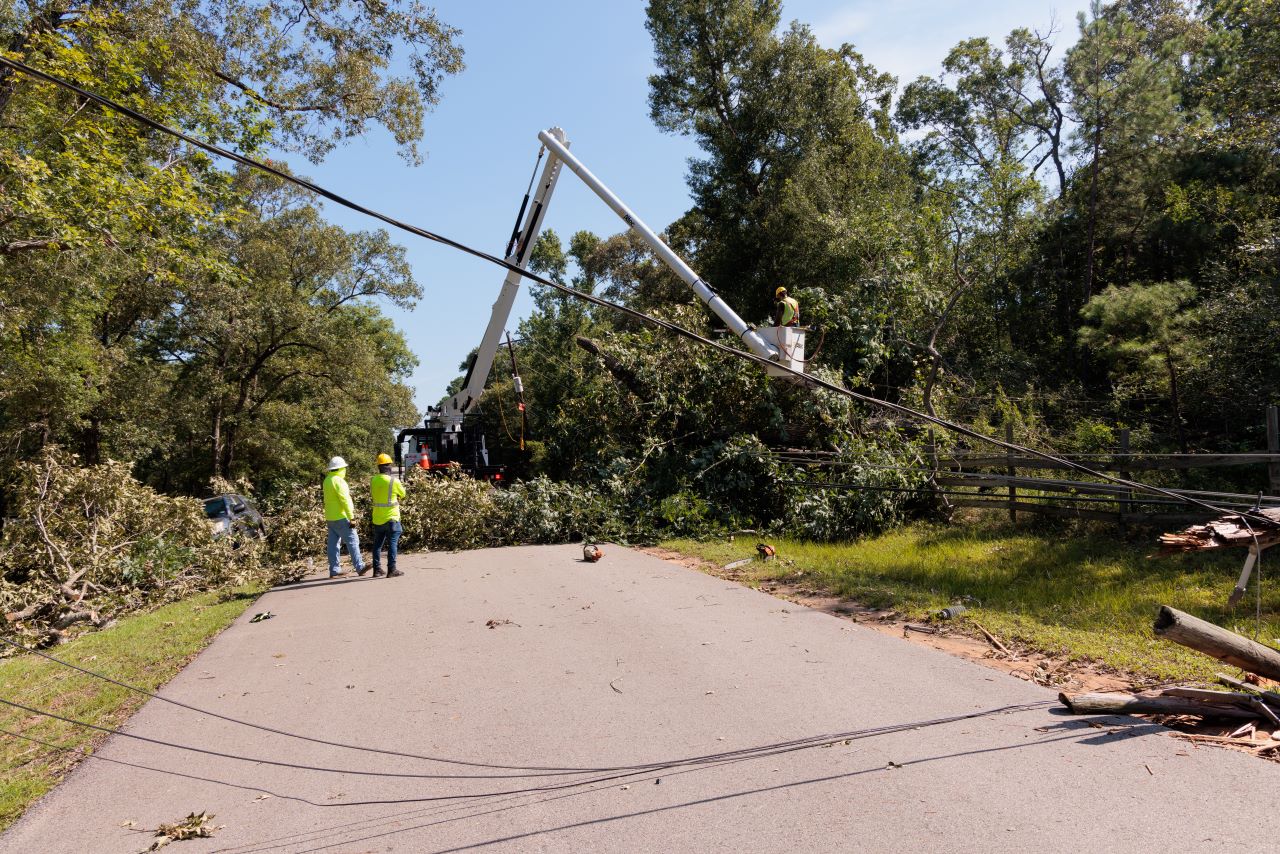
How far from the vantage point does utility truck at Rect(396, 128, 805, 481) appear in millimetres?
11807

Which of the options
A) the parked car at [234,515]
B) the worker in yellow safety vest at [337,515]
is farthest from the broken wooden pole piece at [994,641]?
the parked car at [234,515]

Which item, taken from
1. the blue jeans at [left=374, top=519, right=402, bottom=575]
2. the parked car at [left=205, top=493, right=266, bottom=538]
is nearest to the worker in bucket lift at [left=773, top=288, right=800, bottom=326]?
the blue jeans at [left=374, top=519, right=402, bottom=575]

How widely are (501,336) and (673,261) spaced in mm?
5051

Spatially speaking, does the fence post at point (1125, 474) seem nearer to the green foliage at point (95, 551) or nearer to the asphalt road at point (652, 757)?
the asphalt road at point (652, 757)

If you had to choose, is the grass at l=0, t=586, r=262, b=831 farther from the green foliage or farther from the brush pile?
the brush pile

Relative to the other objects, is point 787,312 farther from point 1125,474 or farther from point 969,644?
point 969,644

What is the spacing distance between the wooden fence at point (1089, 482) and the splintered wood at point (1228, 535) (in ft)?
8.08

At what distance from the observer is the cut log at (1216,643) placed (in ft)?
14.6

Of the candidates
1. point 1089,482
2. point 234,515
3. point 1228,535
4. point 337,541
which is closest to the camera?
point 1228,535

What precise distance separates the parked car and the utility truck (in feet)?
10.9

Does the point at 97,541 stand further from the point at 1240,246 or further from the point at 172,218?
the point at 1240,246

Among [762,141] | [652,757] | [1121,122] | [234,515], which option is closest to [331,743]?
[652,757]

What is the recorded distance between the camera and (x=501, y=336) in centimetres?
1652

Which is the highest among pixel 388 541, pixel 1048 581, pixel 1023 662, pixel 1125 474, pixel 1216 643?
pixel 1125 474
